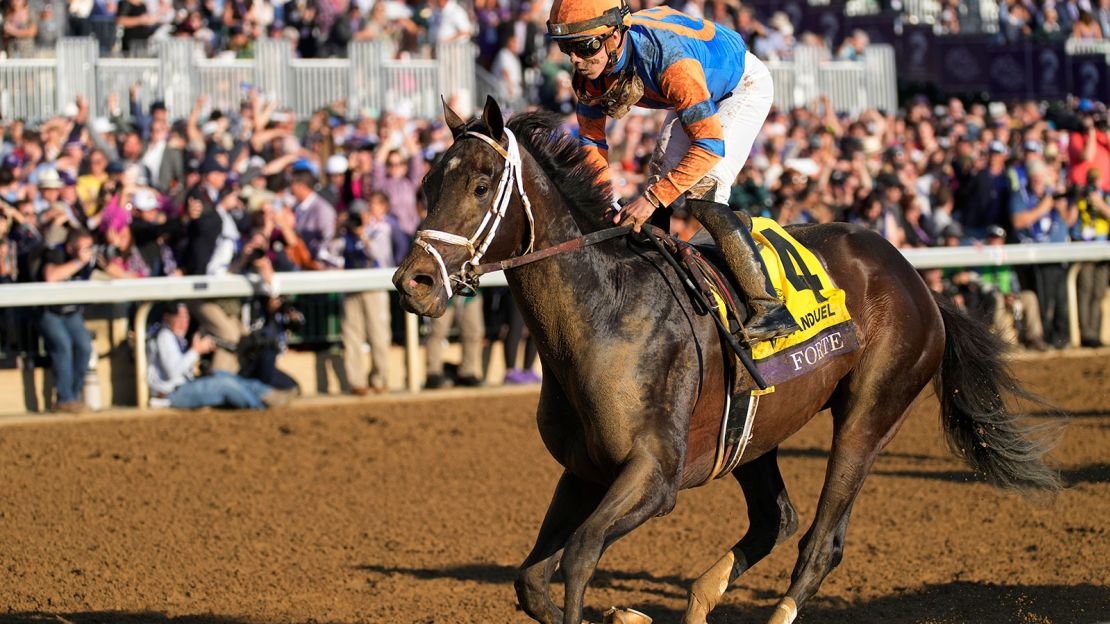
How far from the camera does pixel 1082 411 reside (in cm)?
1077

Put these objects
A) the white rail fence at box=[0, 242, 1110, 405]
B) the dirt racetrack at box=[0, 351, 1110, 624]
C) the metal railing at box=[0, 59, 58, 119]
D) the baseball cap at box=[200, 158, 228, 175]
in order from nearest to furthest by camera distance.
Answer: the dirt racetrack at box=[0, 351, 1110, 624] → the white rail fence at box=[0, 242, 1110, 405] → the baseball cap at box=[200, 158, 228, 175] → the metal railing at box=[0, 59, 58, 119]

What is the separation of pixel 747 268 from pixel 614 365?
0.81m

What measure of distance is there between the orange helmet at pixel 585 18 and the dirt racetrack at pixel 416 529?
8.31 ft

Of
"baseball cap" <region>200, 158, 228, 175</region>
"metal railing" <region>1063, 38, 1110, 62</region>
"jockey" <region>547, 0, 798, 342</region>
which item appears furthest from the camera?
"metal railing" <region>1063, 38, 1110, 62</region>

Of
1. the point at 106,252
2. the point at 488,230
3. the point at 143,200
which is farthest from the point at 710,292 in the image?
the point at 143,200

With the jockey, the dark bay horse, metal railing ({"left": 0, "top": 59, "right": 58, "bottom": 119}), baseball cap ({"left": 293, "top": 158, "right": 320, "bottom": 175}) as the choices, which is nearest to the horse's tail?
the dark bay horse

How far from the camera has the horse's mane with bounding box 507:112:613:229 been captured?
4938 millimetres

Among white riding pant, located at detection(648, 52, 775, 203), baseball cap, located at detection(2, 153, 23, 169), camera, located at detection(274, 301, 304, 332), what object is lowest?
camera, located at detection(274, 301, 304, 332)

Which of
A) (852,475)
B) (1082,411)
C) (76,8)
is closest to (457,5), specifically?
(76,8)

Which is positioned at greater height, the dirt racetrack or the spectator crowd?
the spectator crowd

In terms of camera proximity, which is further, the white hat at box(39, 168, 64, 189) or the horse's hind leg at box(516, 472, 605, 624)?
the white hat at box(39, 168, 64, 189)

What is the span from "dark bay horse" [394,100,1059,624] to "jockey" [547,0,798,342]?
247 millimetres

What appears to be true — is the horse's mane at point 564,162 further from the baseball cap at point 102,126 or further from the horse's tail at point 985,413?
the baseball cap at point 102,126

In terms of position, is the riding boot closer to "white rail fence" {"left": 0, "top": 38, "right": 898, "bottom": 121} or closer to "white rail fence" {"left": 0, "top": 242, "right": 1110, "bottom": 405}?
"white rail fence" {"left": 0, "top": 242, "right": 1110, "bottom": 405}
